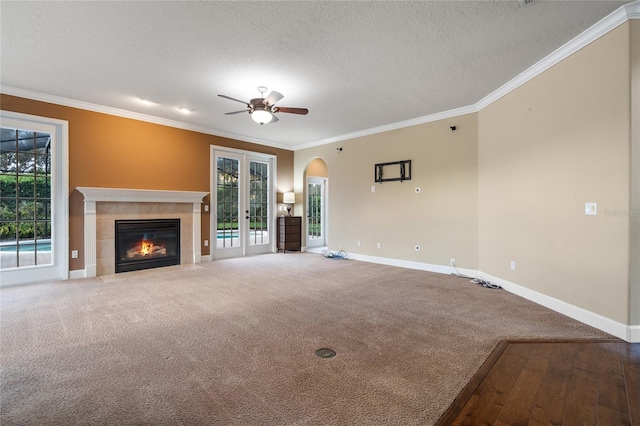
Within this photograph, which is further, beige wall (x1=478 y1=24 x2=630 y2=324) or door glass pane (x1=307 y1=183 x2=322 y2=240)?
door glass pane (x1=307 y1=183 x2=322 y2=240)

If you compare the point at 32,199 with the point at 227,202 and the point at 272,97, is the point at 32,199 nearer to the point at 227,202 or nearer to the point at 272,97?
the point at 227,202

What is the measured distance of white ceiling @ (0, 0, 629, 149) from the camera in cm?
262

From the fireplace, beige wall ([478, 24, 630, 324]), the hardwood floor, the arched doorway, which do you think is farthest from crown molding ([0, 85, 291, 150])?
the hardwood floor

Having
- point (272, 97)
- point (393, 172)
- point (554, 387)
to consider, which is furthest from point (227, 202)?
point (554, 387)

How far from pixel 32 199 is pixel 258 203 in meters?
4.16

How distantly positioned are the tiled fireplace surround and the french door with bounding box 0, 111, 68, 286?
1.08ft

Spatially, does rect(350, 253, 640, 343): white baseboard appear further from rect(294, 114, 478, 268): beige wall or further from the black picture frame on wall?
the black picture frame on wall

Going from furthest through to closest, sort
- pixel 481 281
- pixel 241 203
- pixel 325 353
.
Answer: pixel 241 203, pixel 481 281, pixel 325 353

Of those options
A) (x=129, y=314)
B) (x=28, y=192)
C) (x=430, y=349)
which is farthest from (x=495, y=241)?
(x=28, y=192)

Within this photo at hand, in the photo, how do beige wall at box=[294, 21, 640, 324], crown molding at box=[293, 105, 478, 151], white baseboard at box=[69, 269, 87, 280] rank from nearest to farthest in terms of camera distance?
beige wall at box=[294, 21, 640, 324], white baseboard at box=[69, 269, 87, 280], crown molding at box=[293, 105, 478, 151]

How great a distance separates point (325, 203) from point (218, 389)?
7242 mm

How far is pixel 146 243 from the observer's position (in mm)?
5602

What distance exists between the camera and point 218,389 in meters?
1.91

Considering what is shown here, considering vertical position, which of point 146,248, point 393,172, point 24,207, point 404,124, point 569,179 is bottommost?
point 146,248
